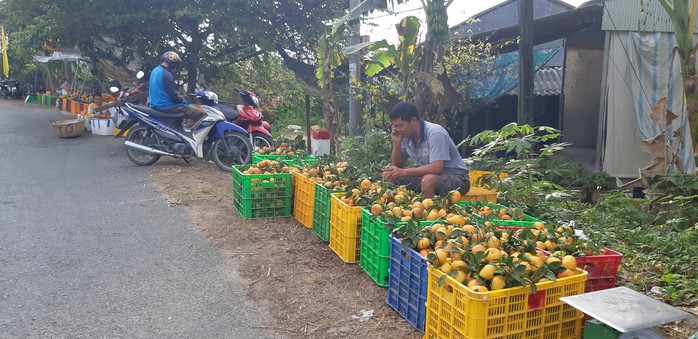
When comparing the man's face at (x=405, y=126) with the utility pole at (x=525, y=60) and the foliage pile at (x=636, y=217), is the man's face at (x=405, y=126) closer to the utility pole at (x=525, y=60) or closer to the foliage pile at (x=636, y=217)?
the foliage pile at (x=636, y=217)

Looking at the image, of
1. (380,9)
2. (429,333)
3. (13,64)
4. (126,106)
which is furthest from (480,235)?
(13,64)

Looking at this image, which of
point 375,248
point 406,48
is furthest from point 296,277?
point 406,48

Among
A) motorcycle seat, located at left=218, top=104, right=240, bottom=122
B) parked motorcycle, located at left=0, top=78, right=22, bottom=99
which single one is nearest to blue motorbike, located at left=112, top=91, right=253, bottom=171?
motorcycle seat, located at left=218, top=104, right=240, bottom=122

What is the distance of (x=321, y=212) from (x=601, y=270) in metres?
2.96

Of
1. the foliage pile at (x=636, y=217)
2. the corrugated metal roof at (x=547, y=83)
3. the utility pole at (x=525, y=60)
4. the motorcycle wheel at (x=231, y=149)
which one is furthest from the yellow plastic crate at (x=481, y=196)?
the corrugated metal roof at (x=547, y=83)

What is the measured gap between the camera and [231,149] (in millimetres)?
10141

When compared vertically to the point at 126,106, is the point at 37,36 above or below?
above

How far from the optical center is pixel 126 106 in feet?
32.2

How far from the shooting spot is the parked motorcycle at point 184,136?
9898 millimetres

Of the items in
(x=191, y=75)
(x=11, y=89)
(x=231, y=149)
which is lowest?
(x=231, y=149)

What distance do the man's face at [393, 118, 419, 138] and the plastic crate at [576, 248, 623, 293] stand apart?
2412 mm

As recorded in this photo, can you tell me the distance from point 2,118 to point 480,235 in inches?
938

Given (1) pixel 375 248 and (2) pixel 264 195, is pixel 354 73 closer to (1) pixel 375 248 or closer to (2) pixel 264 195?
(2) pixel 264 195

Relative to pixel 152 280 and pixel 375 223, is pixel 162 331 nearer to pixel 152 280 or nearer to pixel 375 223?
pixel 152 280
